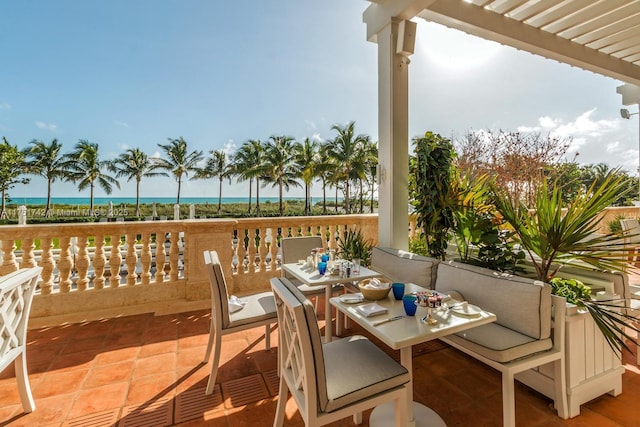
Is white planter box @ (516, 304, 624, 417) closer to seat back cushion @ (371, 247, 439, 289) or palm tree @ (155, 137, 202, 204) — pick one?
seat back cushion @ (371, 247, 439, 289)

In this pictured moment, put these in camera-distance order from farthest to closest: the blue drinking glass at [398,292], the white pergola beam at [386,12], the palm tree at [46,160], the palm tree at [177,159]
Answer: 1. the palm tree at [177,159]
2. the palm tree at [46,160]
3. the white pergola beam at [386,12]
4. the blue drinking glass at [398,292]

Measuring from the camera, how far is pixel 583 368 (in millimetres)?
1785

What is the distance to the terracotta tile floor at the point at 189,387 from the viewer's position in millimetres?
1737

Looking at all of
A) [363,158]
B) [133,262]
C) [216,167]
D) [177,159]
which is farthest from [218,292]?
[216,167]

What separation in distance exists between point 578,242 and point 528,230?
0.31 m

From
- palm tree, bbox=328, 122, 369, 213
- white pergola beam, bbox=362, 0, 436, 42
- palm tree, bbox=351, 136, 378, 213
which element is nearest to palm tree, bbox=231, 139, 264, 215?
palm tree, bbox=328, 122, 369, 213

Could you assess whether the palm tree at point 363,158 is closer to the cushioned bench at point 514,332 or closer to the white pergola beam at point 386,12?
the white pergola beam at point 386,12

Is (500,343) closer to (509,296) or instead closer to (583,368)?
(509,296)

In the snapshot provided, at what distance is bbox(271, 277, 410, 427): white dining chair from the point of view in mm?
1158

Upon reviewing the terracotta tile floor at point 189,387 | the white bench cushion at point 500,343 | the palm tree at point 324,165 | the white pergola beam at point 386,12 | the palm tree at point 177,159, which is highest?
the palm tree at point 177,159

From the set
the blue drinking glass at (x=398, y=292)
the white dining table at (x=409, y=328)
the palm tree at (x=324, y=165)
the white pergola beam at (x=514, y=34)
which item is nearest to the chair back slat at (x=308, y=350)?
the white dining table at (x=409, y=328)

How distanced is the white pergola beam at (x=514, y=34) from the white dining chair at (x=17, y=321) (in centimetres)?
400

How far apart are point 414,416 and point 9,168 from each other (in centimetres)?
3329

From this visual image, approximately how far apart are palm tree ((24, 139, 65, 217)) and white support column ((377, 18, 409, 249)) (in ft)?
110
